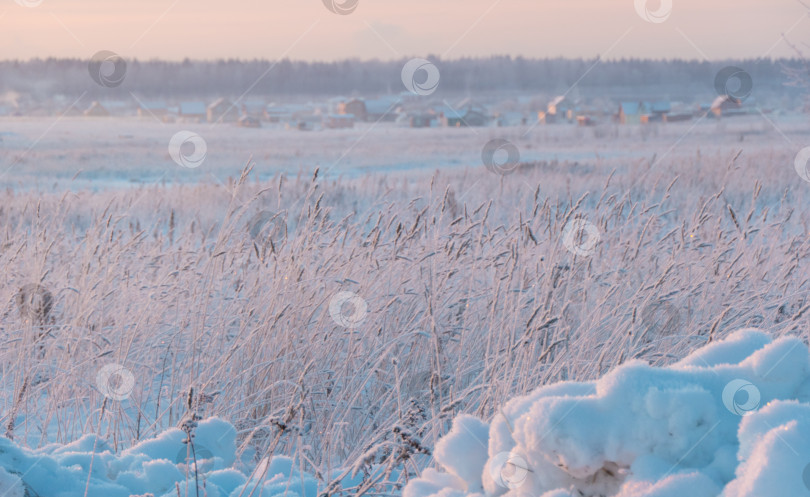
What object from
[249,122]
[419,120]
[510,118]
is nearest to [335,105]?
[249,122]

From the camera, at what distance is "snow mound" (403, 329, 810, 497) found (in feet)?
4.04

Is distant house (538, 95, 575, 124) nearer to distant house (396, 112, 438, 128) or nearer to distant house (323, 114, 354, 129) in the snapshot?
distant house (396, 112, 438, 128)

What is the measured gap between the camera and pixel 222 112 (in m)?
65.7

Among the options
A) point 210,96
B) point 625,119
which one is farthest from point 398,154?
point 210,96

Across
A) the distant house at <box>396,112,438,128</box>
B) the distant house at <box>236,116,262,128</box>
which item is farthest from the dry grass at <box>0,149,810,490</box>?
the distant house at <box>236,116,262,128</box>

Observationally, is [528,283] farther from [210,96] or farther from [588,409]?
[210,96]

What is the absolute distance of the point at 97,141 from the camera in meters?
37.4

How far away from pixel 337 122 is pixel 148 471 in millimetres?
59027

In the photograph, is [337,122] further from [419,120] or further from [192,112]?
[192,112]

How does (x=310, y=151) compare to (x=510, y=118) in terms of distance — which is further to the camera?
(x=510, y=118)

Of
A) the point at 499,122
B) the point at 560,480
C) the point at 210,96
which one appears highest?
the point at 210,96

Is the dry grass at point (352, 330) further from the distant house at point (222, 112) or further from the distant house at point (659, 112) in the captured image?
the distant house at point (659, 112)

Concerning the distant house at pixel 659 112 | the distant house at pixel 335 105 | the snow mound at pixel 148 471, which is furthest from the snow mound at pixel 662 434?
the distant house at pixel 335 105

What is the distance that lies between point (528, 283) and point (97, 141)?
37.2 metres
